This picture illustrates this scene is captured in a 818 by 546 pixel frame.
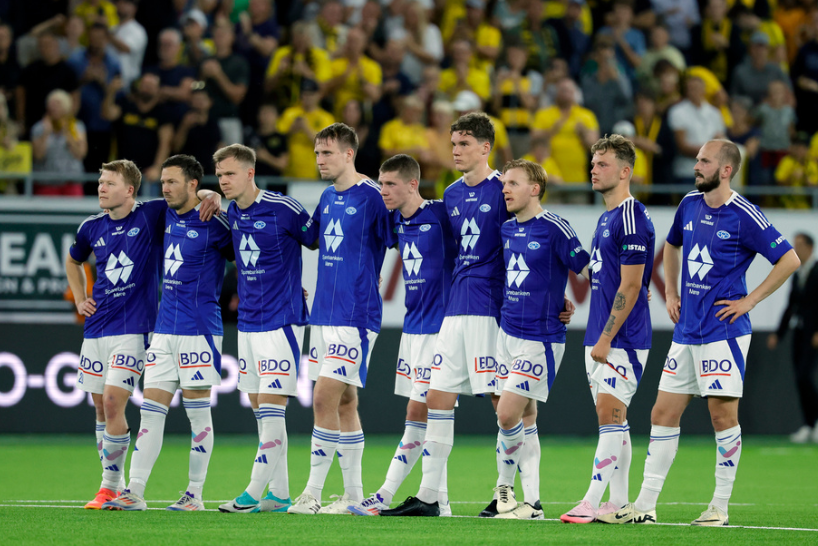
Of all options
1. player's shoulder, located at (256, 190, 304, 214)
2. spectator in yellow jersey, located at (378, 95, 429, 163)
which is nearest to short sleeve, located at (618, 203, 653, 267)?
player's shoulder, located at (256, 190, 304, 214)

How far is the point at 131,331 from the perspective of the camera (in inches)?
348

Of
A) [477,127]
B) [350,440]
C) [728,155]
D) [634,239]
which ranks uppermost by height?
[477,127]

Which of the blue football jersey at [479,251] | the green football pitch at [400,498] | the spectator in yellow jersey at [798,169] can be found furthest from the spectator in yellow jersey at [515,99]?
the blue football jersey at [479,251]

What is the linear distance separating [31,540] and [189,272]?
2.74 metres

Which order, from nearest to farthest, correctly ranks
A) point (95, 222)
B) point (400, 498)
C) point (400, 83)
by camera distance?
point (95, 222)
point (400, 498)
point (400, 83)

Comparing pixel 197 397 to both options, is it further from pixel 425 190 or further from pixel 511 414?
pixel 425 190

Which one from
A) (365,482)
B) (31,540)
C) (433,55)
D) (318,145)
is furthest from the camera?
(433,55)

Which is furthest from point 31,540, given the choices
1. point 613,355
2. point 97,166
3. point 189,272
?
point 97,166

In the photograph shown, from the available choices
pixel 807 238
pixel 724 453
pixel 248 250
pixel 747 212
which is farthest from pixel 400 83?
pixel 724 453

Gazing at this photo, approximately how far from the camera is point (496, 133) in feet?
52.5

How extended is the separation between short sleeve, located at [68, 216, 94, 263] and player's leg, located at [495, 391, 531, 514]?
3.76m

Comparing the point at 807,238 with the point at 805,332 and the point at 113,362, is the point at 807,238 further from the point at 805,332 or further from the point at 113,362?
the point at 113,362

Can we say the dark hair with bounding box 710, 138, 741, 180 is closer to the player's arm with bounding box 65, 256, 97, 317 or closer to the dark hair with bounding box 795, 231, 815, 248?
the player's arm with bounding box 65, 256, 97, 317

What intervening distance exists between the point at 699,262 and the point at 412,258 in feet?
7.16
